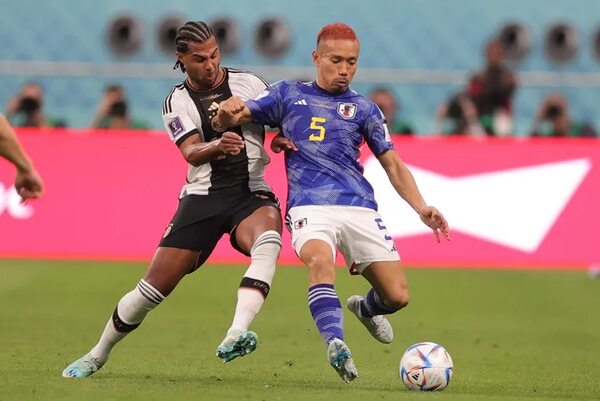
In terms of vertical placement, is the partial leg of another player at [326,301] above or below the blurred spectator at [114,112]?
below

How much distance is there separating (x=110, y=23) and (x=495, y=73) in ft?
21.1

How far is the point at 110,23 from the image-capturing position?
22078 mm

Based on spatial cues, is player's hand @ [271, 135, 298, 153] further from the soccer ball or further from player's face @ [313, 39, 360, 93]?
the soccer ball

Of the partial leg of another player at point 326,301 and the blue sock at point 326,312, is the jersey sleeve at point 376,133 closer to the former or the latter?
the partial leg of another player at point 326,301

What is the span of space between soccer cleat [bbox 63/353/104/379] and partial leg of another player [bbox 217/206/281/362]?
0.91m

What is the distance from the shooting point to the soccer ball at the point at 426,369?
8070mm

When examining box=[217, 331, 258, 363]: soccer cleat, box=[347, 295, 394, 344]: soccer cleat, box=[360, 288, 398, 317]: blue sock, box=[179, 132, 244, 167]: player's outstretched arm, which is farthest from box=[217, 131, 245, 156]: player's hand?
box=[347, 295, 394, 344]: soccer cleat

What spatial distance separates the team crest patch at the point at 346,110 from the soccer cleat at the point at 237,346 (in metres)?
1.59

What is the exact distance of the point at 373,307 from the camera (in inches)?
349

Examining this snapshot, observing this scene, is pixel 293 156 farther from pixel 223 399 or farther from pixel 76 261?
pixel 76 261

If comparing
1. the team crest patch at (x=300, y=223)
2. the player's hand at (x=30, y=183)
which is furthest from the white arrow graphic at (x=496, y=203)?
the player's hand at (x=30, y=183)

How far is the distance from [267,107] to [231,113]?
284 millimetres

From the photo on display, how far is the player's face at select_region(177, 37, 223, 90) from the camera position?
8.38 m

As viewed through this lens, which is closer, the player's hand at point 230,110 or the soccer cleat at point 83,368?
the player's hand at point 230,110
